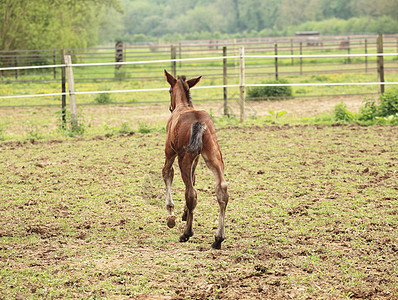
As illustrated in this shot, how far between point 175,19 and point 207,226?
11008cm

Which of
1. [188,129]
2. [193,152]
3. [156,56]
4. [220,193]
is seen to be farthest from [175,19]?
[220,193]

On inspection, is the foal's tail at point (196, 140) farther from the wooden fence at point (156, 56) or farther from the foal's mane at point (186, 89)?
the wooden fence at point (156, 56)

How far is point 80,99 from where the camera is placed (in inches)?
657

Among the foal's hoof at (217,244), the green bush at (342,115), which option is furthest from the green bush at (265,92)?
the foal's hoof at (217,244)

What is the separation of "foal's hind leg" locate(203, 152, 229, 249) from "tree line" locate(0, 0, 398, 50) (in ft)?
76.8

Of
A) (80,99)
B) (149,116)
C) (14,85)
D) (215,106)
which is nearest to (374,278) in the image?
(149,116)

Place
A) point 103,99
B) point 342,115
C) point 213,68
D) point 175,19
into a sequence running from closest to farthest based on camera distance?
point 342,115, point 103,99, point 213,68, point 175,19

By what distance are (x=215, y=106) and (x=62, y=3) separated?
65.5 feet

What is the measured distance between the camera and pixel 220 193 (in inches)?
175

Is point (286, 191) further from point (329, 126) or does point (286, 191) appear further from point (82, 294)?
point (329, 126)

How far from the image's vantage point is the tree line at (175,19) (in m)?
26.2

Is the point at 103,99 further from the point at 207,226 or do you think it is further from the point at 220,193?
the point at 220,193

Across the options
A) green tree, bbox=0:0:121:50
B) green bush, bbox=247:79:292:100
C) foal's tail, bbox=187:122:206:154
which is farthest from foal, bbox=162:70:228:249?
green tree, bbox=0:0:121:50

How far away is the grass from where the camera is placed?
3.79 metres
